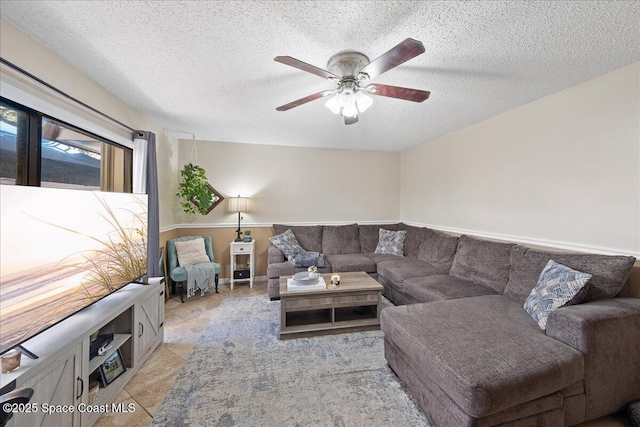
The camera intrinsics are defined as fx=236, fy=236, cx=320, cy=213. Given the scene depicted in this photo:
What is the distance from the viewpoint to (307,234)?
163 inches

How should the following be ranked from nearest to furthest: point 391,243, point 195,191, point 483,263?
1. point 483,263
2. point 195,191
3. point 391,243

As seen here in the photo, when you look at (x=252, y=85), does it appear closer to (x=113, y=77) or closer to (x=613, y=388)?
(x=113, y=77)

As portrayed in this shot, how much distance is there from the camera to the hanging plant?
12.0ft

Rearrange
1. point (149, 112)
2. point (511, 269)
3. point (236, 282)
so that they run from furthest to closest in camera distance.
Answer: point (236, 282) < point (149, 112) < point (511, 269)

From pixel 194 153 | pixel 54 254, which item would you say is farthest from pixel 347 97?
pixel 194 153

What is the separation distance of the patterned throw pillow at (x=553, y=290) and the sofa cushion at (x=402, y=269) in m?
1.19

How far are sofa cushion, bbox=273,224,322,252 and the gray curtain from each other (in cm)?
181

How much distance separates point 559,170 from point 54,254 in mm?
3918

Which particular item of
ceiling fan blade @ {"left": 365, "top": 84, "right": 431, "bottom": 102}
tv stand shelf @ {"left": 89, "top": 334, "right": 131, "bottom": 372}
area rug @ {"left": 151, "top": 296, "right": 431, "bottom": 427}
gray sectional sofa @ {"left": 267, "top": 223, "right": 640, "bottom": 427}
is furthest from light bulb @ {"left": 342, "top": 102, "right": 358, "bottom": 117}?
tv stand shelf @ {"left": 89, "top": 334, "right": 131, "bottom": 372}

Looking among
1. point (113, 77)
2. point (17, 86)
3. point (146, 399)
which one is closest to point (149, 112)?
point (113, 77)

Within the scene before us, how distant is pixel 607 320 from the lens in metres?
1.43

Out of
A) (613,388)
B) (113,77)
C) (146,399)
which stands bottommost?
(146,399)

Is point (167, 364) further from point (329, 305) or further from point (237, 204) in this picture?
point (237, 204)

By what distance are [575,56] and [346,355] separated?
292 cm
